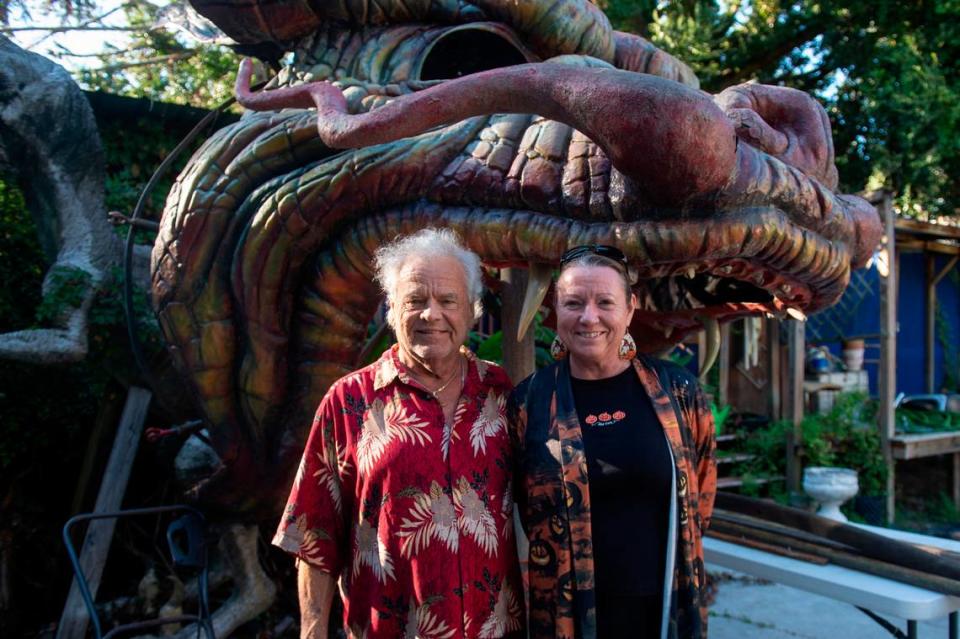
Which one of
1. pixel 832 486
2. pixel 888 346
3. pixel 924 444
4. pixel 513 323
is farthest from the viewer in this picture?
pixel 924 444

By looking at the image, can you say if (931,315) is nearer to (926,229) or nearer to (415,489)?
(926,229)

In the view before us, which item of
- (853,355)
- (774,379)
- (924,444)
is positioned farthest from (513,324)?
(853,355)

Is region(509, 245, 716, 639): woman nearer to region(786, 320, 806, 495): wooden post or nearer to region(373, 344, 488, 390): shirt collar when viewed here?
region(373, 344, 488, 390): shirt collar

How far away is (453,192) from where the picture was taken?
183cm

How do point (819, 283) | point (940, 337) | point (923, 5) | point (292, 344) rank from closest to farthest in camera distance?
point (819, 283), point (292, 344), point (923, 5), point (940, 337)

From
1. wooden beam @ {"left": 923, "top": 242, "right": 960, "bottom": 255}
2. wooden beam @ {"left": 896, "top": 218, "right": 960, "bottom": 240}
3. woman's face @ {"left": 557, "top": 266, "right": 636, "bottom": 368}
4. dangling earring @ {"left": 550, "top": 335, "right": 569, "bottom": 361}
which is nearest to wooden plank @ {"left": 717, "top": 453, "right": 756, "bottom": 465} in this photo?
wooden beam @ {"left": 896, "top": 218, "right": 960, "bottom": 240}

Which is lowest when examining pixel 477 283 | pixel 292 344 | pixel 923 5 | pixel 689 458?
pixel 689 458

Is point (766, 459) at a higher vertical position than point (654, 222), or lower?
lower

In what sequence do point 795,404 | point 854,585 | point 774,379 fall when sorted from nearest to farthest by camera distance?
point 854,585, point 795,404, point 774,379

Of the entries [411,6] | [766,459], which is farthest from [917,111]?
[411,6]

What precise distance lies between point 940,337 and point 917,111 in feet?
14.1

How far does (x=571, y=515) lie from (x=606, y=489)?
3.5 inches

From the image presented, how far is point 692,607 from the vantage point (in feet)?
4.91

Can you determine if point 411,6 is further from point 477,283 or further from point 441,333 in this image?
point 441,333
